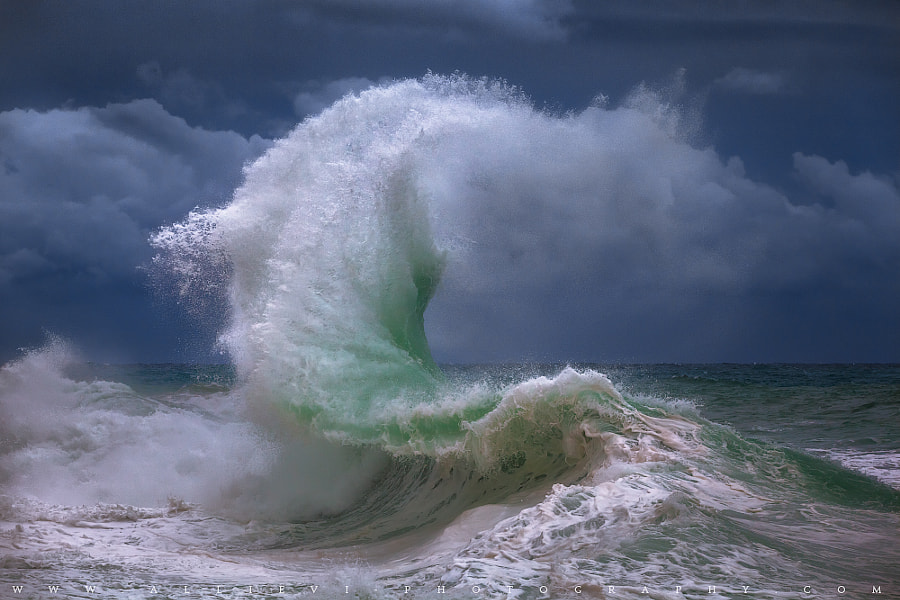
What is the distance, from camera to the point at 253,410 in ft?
27.3

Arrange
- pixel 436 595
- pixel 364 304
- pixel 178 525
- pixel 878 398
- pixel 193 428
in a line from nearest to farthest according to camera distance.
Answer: pixel 436 595, pixel 178 525, pixel 364 304, pixel 193 428, pixel 878 398

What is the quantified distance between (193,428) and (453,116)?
661cm

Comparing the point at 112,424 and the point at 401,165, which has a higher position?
the point at 401,165

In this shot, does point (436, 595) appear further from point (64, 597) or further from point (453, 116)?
point (453, 116)

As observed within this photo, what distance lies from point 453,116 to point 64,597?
26.0ft

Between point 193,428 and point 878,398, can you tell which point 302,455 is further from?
point 878,398

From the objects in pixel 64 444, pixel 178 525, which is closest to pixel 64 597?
pixel 178 525

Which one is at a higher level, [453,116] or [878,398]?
[453,116]

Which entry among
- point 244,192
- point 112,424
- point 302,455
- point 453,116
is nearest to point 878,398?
Answer: point 453,116

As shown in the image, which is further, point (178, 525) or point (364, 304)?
point (364, 304)

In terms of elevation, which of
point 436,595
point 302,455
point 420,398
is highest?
point 420,398

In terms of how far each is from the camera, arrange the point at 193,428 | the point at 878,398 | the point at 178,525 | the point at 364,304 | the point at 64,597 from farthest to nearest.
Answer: the point at 878,398 → the point at 193,428 → the point at 364,304 → the point at 178,525 → the point at 64,597

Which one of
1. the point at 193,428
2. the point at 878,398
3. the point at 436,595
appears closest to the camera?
the point at 436,595

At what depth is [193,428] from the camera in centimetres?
1125
